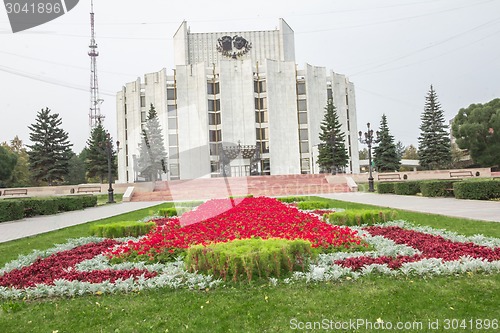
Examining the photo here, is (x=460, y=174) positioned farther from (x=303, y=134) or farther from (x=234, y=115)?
(x=234, y=115)

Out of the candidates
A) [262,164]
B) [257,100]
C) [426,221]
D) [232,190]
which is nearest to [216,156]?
[262,164]

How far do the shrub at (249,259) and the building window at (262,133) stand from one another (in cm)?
4619

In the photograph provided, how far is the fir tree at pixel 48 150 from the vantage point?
39.0 metres

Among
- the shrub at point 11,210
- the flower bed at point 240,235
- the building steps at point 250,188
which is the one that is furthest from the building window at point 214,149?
the flower bed at point 240,235

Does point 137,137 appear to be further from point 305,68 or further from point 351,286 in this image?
point 351,286

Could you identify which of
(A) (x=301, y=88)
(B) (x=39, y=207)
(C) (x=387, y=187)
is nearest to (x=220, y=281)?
(B) (x=39, y=207)

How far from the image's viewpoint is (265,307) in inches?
136

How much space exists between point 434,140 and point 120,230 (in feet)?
138

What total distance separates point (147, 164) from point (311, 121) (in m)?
22.3

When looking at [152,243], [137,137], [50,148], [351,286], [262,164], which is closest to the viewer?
[351,286]

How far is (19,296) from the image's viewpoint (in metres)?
4.11

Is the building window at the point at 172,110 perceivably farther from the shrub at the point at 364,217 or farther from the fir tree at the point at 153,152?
the shrub at the point at 364,217

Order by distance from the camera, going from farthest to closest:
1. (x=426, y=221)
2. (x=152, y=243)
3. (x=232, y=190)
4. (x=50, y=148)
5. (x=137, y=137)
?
1. (x=137, y=137)
2. (x=50, y=148)
3. (x=232, y=190)
4. (x=426, y=221)
5. (x=152, y=243)

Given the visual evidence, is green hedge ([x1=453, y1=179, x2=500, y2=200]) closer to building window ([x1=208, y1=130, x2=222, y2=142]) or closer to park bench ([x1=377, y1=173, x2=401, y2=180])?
park bench ([x1=377, y1=173, x2=401, y2=180])
